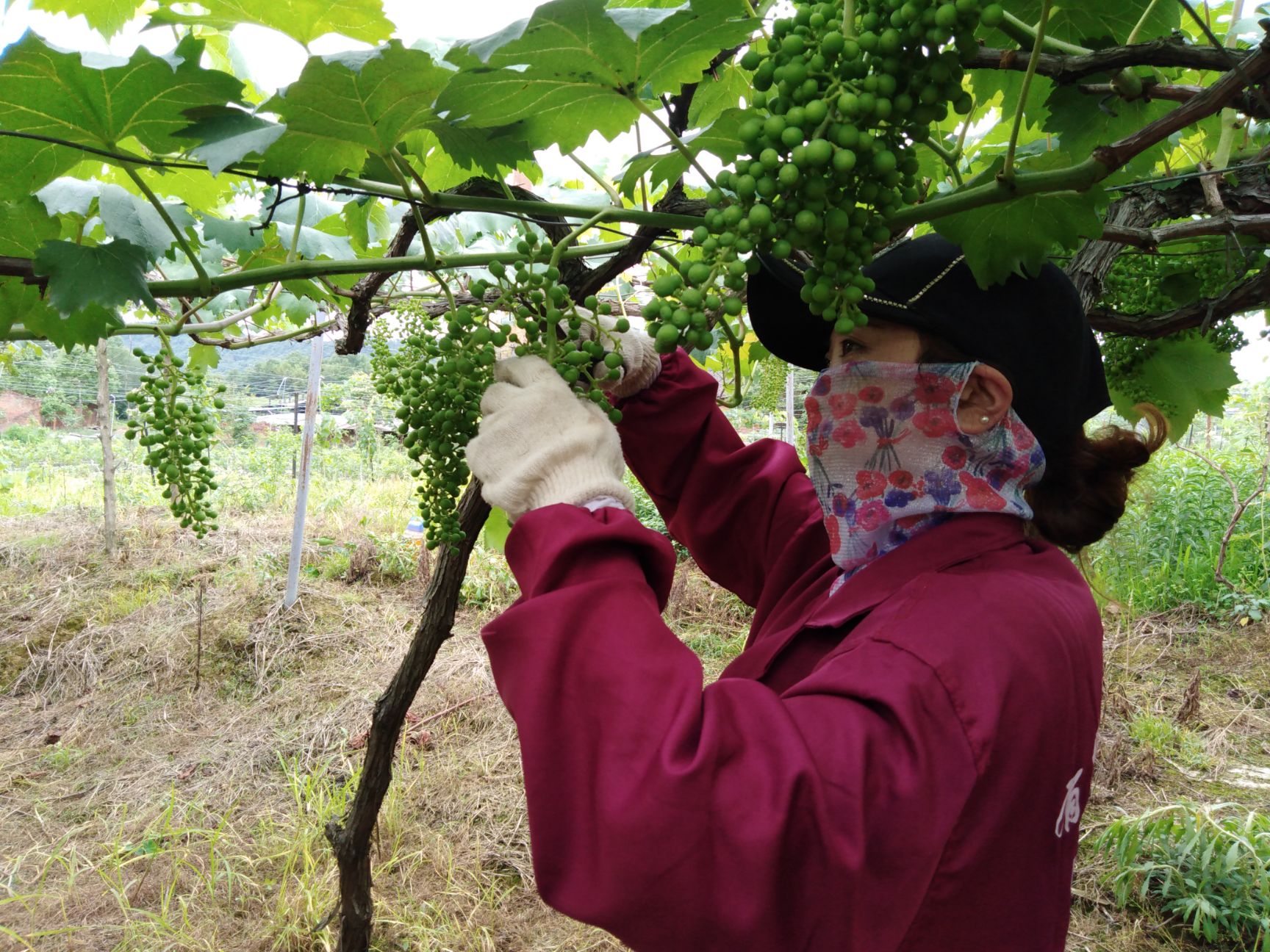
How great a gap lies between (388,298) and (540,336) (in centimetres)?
138

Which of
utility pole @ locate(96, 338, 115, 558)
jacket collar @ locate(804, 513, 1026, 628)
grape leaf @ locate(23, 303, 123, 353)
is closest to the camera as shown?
jacket collar @ locate(804, 513, 1026, 628)

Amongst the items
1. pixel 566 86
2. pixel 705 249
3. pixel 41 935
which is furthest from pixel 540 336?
pixel 41 935

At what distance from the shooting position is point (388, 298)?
229 cm

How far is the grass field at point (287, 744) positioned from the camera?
3383 millimetres

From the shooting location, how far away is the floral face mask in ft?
3.98

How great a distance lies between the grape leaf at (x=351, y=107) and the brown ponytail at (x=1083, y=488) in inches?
43.2

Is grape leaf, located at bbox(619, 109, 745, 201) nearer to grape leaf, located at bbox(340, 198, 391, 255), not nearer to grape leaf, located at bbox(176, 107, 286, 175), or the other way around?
grape leaf, located at bbox(176, 107, 286, 175)

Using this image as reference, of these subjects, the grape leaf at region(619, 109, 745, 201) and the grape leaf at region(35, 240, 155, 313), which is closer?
the grape leaf at region(619, 109, 745, 201)

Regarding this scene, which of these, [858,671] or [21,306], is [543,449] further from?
[21,306]

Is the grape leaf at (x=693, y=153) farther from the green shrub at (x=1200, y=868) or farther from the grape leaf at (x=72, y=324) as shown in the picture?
the green shrub at (x=1200, y=868)

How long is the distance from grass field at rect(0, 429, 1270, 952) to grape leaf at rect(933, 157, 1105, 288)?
2.84m

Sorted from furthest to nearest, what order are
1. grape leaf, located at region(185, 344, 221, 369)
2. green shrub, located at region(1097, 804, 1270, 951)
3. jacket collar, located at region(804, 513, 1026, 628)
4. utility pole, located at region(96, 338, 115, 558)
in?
utility pole, located at region(96, 338, 115, 558), green shrub, located at region(1097, 804, 1270, 951), grape leaf, located at region(185, 344, 221, 369), jacket collar, located at region(804, 513, 1026, 628)

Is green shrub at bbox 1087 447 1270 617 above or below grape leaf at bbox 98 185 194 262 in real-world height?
below

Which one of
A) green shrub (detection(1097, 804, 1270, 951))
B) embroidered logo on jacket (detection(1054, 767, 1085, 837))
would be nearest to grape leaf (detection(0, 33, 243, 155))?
embroidered logo on jacket (detection(1054, 767, 1085, 837))
